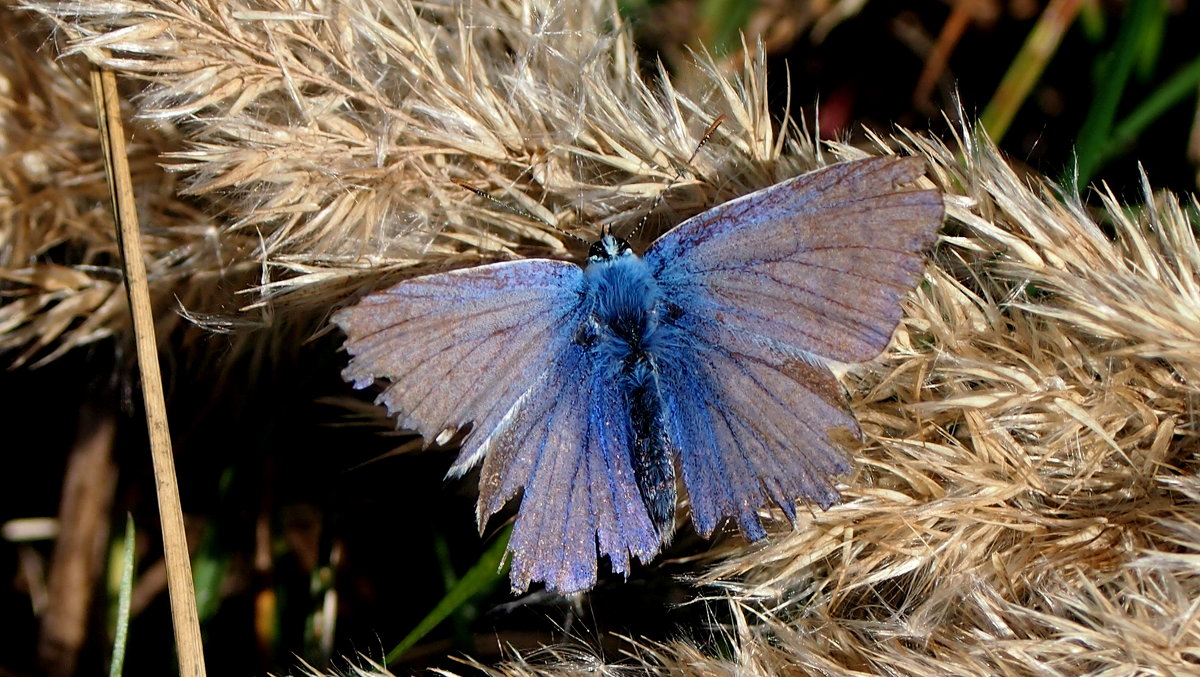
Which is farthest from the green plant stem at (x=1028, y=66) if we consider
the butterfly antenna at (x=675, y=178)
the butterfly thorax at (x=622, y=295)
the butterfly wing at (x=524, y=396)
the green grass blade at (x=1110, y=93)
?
the butterfly wing at (x=524, y=396)

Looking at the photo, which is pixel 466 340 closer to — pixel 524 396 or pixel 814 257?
pixel 524 396

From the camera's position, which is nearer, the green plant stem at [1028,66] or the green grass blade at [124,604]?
the green grass blade at [124,604]

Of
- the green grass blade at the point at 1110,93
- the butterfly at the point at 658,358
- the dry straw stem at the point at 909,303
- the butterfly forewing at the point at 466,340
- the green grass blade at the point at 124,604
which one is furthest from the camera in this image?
the green grass blade at the point at 1110,93

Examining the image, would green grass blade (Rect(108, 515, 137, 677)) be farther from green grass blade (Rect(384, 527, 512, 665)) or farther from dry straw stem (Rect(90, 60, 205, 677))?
green grass blade (Rect(384, 527, 512, 665))

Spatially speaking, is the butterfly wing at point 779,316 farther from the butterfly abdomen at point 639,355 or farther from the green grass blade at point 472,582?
the green grass blade at point 472,582

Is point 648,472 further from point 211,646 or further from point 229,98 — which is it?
point 211,646

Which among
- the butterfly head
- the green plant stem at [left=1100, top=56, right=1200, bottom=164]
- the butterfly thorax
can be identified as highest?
the butterfly head

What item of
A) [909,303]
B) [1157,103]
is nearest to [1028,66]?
[1157,103]

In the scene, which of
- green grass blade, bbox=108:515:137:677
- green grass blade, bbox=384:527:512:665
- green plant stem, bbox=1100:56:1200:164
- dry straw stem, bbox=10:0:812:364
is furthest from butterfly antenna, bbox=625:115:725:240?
green plant stem, bbox=1100:56:1200:164
